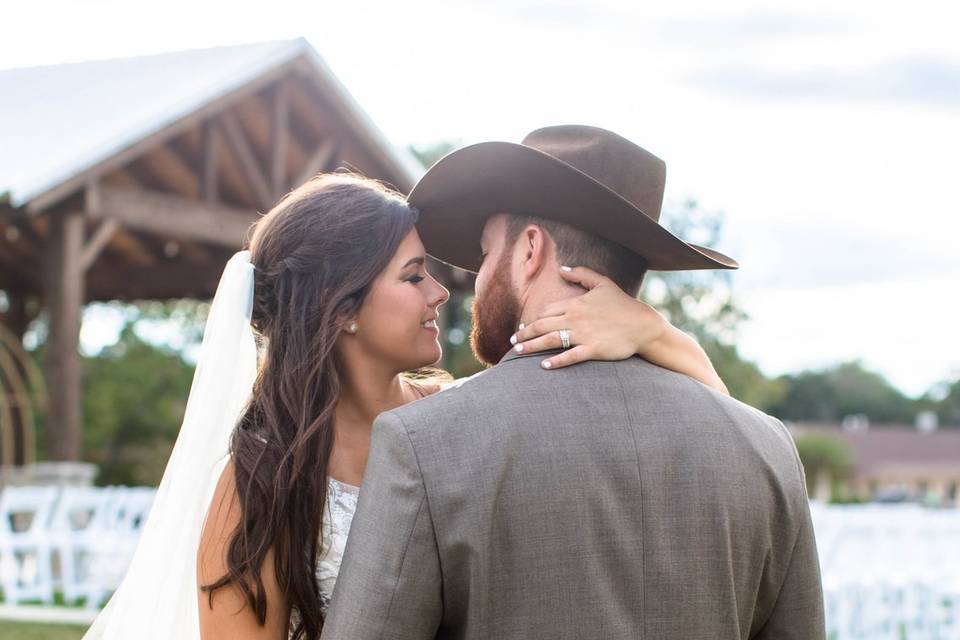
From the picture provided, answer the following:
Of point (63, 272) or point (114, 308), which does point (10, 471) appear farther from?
point (114, 308)

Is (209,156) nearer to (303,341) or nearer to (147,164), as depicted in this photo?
(147,164)

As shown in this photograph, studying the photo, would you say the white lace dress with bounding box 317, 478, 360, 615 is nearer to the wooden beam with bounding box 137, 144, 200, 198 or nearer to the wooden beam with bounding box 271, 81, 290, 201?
the wooden beam with bounding box 271, 81, 290, 201

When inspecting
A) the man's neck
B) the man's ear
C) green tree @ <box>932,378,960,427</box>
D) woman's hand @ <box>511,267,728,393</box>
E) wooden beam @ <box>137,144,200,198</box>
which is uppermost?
wooden beam @ <box>137,144,200,198</box>

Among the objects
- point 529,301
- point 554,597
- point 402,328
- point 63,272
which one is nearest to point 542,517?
point 554,597

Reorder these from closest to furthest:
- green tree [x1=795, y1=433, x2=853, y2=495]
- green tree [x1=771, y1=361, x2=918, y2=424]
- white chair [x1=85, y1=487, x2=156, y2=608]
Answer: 1. white chair [x1=85, y1=487, x2=156, y2=608]
2. green tree [x1=795, y1=433, x2=853, y2=495]
3. green tree [x1=771, y1=361, x2=918, y2=424]

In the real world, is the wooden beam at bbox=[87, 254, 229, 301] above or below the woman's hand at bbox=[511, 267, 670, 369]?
above

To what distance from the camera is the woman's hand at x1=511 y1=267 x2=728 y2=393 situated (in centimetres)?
227

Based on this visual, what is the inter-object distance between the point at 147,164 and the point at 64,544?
4880 millimetres

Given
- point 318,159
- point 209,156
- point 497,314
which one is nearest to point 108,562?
point 209,156

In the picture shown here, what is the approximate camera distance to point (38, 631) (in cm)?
849

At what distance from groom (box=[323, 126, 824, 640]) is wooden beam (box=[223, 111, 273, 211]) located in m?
10.8

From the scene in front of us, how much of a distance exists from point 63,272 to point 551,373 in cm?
989

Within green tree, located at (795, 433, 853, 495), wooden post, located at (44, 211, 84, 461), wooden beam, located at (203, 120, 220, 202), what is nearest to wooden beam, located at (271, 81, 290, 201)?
wooden beam, located at (203, 120, 220, 202)

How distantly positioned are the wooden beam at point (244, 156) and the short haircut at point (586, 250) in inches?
424
